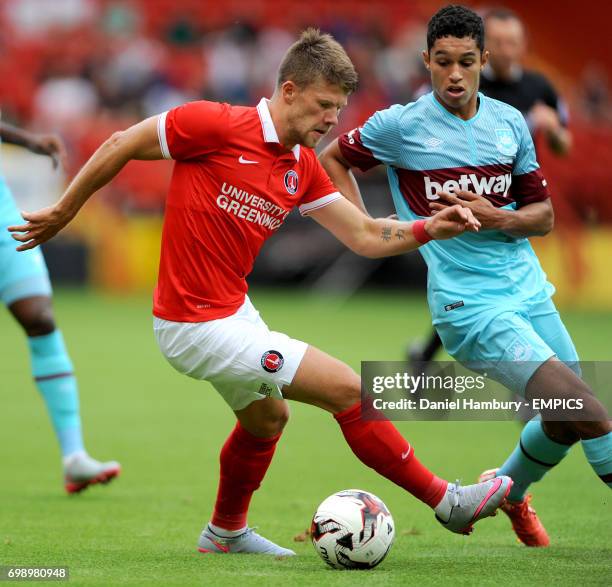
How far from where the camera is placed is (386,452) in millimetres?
4805

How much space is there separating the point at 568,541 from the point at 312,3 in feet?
62.5

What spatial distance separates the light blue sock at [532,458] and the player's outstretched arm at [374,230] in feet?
3.76

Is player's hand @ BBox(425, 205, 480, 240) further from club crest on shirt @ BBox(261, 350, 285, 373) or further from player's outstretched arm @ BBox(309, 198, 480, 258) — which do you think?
club crest on shirt @ BBox(261, 350, 285, 373)

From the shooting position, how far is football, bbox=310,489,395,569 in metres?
4.71

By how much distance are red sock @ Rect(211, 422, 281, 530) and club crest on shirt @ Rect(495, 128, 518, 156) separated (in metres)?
1.66

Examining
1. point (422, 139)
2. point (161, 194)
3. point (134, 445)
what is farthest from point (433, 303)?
point (161, 194)

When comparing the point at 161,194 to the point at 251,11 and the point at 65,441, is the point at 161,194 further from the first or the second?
the point at 65,441

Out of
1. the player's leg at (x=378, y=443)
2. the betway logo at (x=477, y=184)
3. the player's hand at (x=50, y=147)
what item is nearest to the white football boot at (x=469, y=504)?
the player's leg at (x=378, y=443)

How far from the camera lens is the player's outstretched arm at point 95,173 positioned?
4672 mm

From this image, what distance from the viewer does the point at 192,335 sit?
15.7 feet

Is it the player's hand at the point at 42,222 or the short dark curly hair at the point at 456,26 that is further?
the short dark curly hair at the point at 456,26

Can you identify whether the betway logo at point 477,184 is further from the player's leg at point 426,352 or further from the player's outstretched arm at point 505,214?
the player's leg at point 426,352

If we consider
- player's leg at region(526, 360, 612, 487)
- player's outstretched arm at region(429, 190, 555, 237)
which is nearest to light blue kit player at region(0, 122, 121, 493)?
player's outstretched arm at region(429, 190, 555, 237)

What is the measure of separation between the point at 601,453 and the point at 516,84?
363cm
